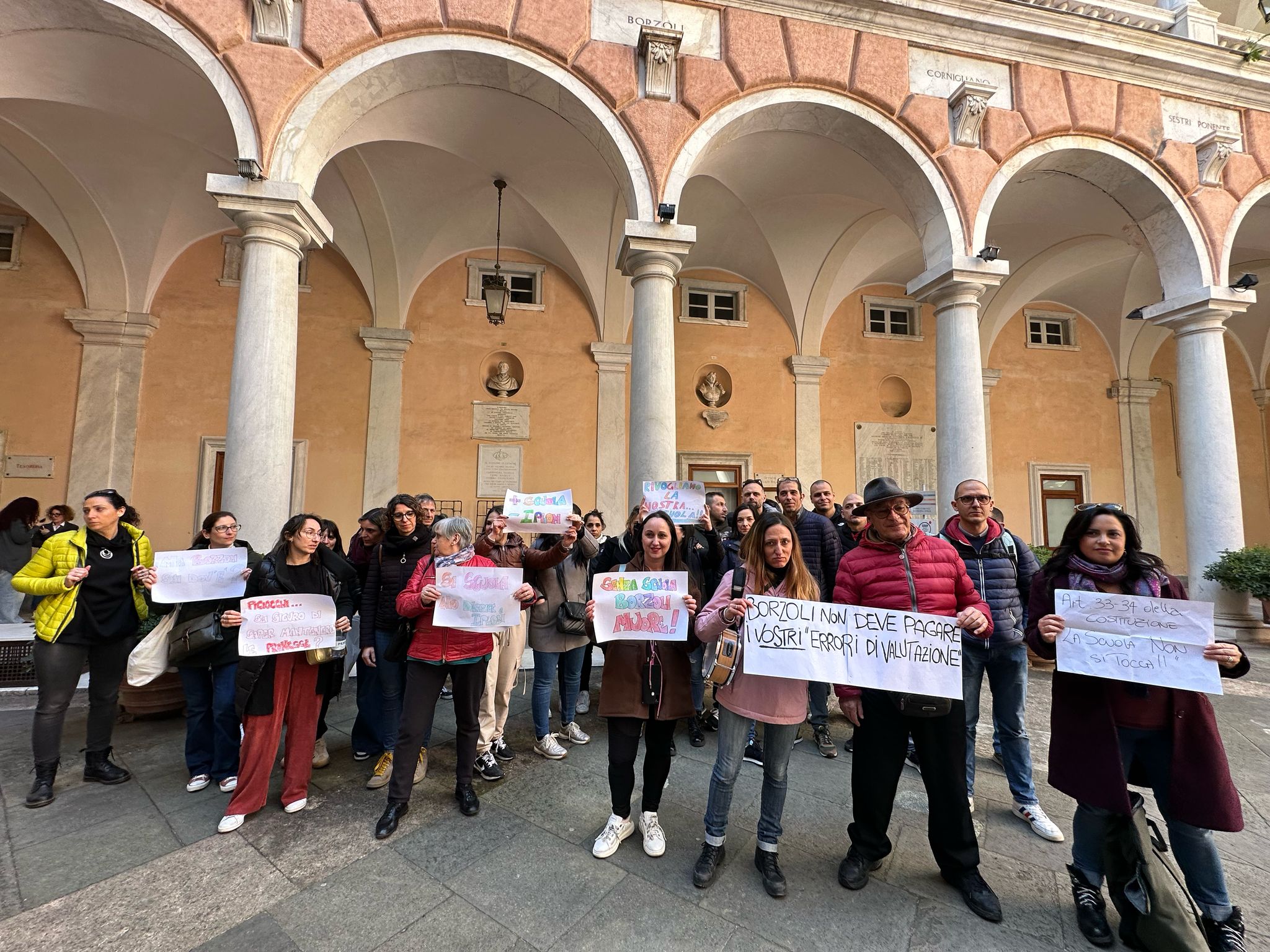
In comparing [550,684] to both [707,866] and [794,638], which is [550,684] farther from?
[794,638]

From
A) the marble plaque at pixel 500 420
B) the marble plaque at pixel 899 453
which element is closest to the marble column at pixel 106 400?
the marble plaque at pixel 500 420

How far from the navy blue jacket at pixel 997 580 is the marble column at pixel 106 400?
12.0 metres

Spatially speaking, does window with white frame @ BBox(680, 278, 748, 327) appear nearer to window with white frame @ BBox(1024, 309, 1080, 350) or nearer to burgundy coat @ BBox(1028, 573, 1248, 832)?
window with white frame @ BBox(1024, 309, 1080, 350)

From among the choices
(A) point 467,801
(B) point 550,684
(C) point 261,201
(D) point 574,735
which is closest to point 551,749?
(D) point 574,735

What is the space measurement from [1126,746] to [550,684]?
10.7 feet

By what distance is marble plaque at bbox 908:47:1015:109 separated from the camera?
725 cm

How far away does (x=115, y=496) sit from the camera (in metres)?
3.46

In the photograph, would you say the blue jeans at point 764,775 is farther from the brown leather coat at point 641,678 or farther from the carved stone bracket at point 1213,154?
the carved stone bracket at point 1213,154

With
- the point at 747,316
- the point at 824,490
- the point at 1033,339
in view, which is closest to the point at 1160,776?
the point at 824,490

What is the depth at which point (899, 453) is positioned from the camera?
12367 mm

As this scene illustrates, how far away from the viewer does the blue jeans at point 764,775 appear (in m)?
2.55

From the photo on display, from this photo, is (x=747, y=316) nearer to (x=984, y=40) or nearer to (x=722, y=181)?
(x=722, y=181)

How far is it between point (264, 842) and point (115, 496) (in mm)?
2271

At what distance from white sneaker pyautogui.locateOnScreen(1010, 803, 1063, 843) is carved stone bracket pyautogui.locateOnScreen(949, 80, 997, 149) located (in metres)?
7.68
